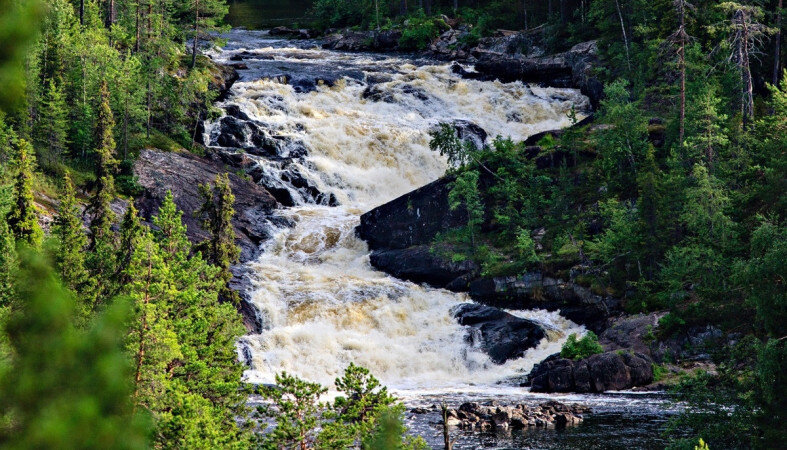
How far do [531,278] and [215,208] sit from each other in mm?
18349

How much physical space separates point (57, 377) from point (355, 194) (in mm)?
55848

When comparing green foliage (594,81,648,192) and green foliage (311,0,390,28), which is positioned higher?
green foliage (311,0,390,28)

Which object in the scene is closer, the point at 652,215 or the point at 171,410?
the point at 171,410

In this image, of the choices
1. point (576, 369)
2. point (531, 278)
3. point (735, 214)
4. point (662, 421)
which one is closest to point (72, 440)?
point (662, 421)

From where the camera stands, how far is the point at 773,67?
54.9m

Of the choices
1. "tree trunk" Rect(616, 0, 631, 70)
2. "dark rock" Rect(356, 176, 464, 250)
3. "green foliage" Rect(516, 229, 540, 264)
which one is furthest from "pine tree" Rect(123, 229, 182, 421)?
"tree trunk" Rect(616, 0, 631, 70)

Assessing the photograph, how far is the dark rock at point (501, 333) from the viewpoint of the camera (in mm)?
42719

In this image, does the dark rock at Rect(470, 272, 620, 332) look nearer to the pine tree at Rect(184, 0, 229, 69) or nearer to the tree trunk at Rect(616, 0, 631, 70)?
the tree trunk at Rect(616, 0, 631, 70)

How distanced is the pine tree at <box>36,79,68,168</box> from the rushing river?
43.8 feet

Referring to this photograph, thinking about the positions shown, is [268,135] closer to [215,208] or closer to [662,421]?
[215,208]

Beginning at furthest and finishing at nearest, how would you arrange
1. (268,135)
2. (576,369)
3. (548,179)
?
(268,135)
(548,179)
(576,369)

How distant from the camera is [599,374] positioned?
3772 cm

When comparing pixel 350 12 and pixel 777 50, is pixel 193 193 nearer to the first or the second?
pixel 777 50

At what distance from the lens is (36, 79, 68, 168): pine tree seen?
5003cm
